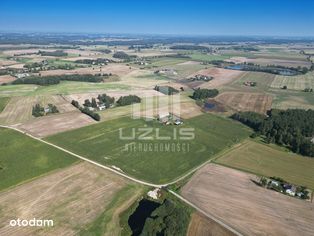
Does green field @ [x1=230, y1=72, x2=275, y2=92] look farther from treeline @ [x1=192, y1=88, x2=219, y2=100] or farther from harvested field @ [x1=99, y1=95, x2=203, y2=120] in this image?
harvested field @ [x1=99, y1=95, x2=203, y2=120]

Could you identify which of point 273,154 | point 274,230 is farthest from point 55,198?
point 273,154

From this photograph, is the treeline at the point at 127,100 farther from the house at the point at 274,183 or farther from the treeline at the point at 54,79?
the house at the point at 274,183

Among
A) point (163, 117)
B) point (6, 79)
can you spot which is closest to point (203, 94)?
point (163, 117)

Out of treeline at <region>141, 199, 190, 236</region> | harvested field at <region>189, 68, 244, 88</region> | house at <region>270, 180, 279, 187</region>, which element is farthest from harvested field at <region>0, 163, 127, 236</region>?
harvested field at <region>189, 68, 244, 88</region>

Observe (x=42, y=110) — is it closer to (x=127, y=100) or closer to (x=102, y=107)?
(x=102, y=107)

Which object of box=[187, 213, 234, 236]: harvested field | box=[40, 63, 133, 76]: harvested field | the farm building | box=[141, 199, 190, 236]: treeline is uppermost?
box=[40, 63, 133, 76]: harvested field
